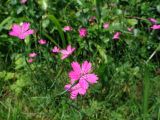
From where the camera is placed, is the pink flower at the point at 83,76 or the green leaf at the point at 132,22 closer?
the pink flower at the point at 83,76

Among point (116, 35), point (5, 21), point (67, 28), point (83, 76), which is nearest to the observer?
point (83, 76)

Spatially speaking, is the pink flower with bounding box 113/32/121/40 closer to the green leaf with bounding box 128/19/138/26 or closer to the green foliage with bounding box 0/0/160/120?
the green foliage with bounding box 0/0/160/120

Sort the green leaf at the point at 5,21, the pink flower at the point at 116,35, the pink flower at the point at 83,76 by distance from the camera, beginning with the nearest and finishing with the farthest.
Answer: the pink flower at the point at 83,76
the pink flower at the point at 116,35
the green leaf at the point at 5,21

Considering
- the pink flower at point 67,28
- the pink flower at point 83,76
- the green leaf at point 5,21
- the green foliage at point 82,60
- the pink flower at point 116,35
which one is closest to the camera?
the pink flower at point 83,76

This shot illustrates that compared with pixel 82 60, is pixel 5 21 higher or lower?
higher

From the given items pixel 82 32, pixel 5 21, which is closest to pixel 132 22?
pixel 82 32

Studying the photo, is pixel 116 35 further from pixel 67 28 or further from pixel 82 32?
pixel 67 28

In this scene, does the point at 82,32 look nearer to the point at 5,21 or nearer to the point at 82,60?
the point at 82,60

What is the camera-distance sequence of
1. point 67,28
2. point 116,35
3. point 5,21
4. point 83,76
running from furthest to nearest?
point 5,21 < point 67,28 < point 116,35 < point 83,76

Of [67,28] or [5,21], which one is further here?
[5,21]

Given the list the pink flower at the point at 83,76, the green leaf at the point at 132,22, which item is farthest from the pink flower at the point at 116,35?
the pink flower at the point at 83,76

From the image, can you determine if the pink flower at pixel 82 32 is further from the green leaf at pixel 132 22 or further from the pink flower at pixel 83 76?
the pink flower at pixel 83 76

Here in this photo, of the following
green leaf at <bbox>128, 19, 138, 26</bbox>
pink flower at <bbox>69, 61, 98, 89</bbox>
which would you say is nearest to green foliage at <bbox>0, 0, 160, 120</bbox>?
green leaf at <bbox>128, 19, 138, 26</bbox>
